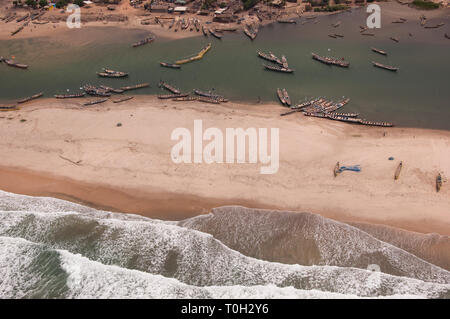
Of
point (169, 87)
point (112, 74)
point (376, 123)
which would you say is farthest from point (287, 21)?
point (112, 74)

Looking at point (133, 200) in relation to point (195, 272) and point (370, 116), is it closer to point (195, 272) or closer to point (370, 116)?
point (195, 272)

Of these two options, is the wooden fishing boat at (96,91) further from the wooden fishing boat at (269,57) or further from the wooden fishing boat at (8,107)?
the wooden fishing boat at (269,57)

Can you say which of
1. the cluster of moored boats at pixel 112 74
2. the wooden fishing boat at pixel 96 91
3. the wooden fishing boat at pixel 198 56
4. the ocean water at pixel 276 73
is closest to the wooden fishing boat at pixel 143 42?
the ocean water at pixel 276 73

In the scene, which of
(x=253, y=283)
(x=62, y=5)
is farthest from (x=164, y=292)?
(x=62, y=5)

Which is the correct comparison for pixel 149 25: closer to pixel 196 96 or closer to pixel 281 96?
pixel 196 96

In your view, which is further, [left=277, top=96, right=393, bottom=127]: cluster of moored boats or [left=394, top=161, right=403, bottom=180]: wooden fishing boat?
[left=277, top=96, right=393, bottom=127]: cluster of moored boats

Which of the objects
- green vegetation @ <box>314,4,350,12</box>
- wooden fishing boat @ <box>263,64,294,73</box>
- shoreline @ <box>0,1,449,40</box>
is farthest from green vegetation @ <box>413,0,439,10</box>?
wooden fishing boat @ <box>263,64,294,73</box>

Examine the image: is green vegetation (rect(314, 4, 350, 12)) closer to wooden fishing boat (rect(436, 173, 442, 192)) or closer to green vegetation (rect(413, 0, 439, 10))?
green vegetation (rect(413, 0, 439, 10))
